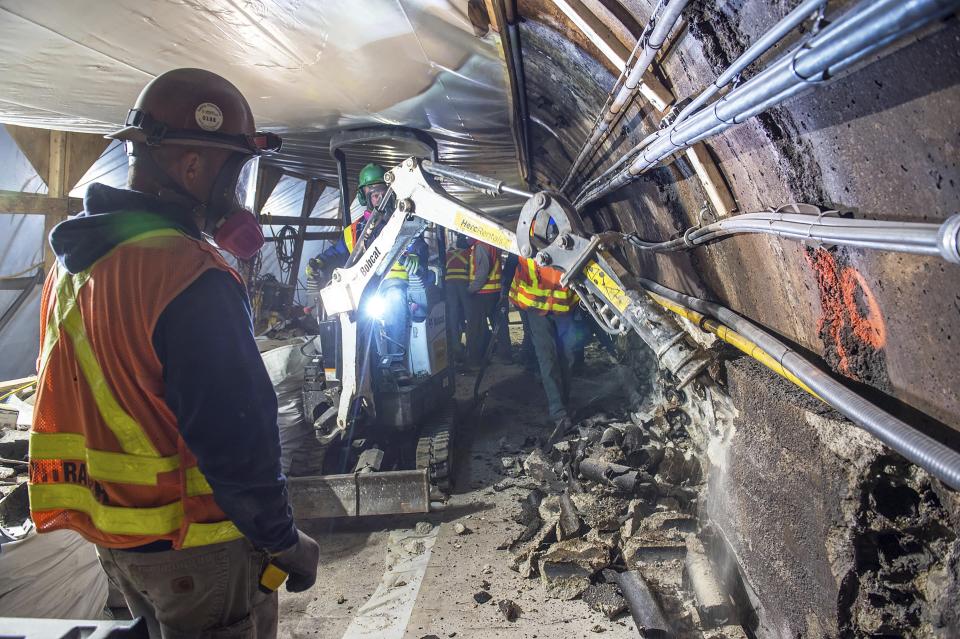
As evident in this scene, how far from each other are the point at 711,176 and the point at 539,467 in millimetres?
3135

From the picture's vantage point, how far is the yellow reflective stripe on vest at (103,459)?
4.83 feet

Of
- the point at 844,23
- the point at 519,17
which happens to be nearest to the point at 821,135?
the point at 844,23

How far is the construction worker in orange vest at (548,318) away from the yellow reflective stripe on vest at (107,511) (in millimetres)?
4618

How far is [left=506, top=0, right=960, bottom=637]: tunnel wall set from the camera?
116 cm

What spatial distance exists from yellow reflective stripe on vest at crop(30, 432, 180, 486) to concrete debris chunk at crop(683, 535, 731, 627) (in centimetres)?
245

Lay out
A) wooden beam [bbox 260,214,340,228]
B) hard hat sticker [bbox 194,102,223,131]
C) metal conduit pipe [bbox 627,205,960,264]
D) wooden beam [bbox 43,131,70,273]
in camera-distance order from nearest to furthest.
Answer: metal conduit pipe [bbox 627,205,960,264] < hard hat sticker [bbox 194,102,223,131] < wooden beam [bbox 43,131,70,273] < wooden beam [bbox 260,214,340,228]

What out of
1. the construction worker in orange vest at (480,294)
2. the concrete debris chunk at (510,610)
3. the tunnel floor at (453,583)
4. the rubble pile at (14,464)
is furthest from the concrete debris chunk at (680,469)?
the construction worker in orange vest at (480,294)

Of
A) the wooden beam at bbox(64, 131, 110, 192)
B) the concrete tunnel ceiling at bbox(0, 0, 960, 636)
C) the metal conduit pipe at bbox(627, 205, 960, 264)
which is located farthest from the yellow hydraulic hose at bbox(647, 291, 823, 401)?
the wooden beam at bbox(64, 131, 110, 192)

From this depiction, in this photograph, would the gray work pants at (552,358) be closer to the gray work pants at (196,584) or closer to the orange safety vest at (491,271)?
the orange safety vest at (491,271)

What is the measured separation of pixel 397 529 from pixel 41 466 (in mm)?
2942

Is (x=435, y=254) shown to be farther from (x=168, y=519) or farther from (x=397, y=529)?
(x=168, y=519)

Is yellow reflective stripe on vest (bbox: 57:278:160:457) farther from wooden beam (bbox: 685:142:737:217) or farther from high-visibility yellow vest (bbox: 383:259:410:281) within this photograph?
high-visibility yellow vest (bbox: 383:259:410:281)

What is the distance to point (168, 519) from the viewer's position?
1.49m

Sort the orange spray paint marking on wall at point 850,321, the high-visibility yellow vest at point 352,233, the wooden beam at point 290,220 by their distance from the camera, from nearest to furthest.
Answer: the orange spray paint marking on wall at point 850,321
the high-visibility yellow vest at point 352,233
the wooden beam at point 290,220
